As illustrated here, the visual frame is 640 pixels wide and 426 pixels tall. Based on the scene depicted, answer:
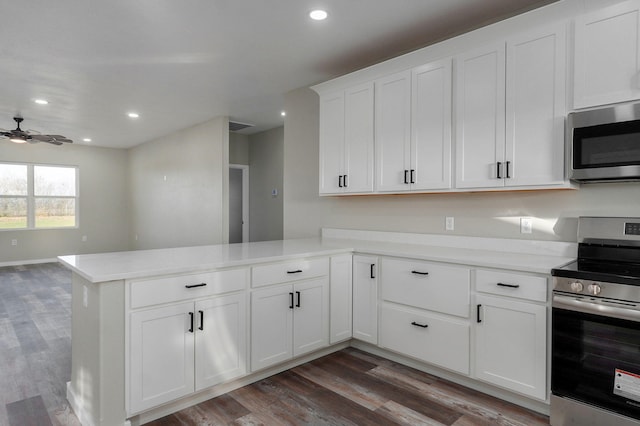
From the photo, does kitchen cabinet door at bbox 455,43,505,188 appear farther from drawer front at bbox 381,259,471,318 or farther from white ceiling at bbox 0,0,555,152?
drawer front at bbox 381,259,471,318

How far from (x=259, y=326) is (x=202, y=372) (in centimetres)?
45

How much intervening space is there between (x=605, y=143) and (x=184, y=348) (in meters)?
2.60

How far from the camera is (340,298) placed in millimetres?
3066

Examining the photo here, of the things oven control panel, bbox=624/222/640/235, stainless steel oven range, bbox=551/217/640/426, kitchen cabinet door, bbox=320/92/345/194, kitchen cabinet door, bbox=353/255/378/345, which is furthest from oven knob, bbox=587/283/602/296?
kitchen cabinet door, bbox=320/92/345/194

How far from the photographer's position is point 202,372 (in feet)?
7.41

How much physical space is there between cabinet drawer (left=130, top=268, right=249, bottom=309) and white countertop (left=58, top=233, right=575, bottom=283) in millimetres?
47

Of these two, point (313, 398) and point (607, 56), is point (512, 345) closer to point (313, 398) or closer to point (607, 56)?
point (313, 398)

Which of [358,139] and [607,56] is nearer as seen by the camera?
[607,56]

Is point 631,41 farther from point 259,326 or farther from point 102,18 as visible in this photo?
point 102,18

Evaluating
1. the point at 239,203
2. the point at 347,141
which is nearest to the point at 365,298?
the point at 347,141

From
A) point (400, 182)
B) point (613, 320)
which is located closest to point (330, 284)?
point (400, 182)

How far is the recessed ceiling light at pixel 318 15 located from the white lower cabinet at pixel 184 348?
6.78 ft

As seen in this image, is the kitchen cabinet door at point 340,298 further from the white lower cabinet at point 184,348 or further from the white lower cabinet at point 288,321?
the white lower cabinet at point 184,348

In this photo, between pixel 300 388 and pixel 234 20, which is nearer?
pixel 300 388
